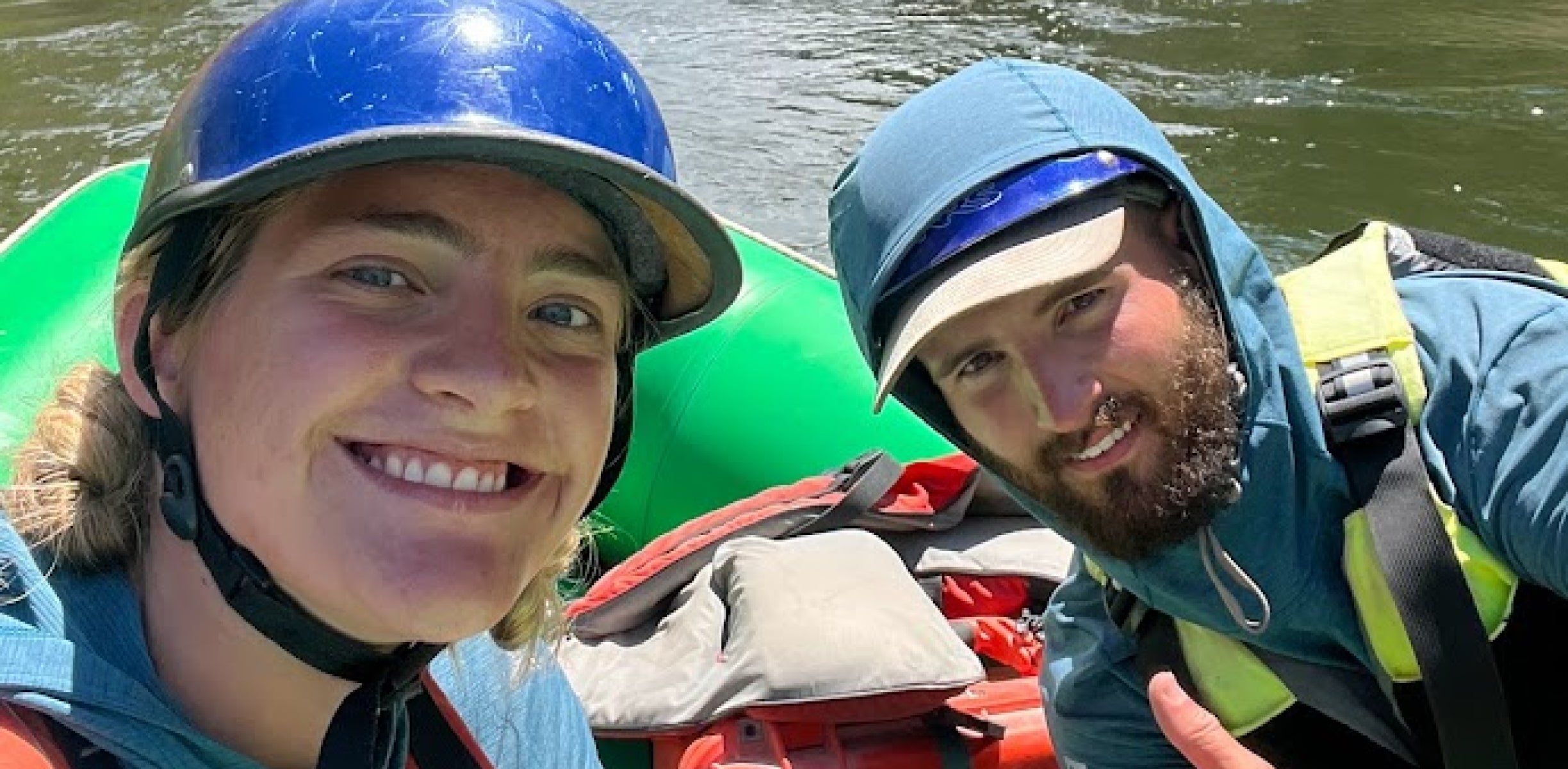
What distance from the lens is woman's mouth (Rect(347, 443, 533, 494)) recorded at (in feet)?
4.55

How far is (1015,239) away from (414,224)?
904 millimetres

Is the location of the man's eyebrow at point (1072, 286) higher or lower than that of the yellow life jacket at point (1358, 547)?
higher

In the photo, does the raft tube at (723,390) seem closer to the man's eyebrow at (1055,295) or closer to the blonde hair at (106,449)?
the man's eyebrow at (1055,295)

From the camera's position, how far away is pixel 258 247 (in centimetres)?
142

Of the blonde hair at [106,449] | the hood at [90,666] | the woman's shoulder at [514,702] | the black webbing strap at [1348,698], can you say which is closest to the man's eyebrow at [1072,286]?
the black webbing strap at [1348,698]

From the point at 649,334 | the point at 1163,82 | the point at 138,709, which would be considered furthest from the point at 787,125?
the point at 138,709

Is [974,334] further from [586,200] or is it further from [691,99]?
[691,99]

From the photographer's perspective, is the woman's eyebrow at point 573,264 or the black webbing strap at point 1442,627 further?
the black webbing strap at point 1442,627

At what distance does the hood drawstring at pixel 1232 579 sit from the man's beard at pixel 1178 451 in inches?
1.0

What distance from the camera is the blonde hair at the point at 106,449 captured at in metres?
1.43

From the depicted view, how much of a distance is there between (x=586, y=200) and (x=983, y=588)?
71.5 inches

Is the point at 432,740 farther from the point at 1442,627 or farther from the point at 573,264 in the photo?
the point at 1442,627

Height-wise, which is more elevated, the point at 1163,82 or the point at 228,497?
the point at 228,497

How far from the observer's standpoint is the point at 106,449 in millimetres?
1545
